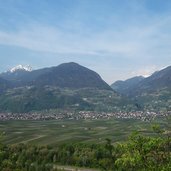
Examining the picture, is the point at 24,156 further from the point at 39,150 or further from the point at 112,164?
the point at 112,164

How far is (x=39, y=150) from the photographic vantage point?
177750 mm

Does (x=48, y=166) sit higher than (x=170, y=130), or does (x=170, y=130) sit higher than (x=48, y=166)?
(x=170, y=130)

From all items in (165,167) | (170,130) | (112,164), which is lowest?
(112,164)

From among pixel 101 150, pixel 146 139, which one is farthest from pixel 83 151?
pixel 146 139

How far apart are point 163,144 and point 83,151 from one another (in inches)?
5268

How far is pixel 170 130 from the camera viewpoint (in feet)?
142

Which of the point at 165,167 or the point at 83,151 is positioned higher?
the point at 165,167

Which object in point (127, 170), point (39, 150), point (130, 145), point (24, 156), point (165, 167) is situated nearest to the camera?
point (165, 167)

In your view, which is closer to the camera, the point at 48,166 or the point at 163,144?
the point at 163,144

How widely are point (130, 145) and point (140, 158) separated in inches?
Answer: 89.3

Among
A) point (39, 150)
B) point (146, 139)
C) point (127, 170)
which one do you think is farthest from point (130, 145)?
point (39, 150)

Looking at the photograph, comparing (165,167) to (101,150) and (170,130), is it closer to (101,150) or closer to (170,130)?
(170,130)

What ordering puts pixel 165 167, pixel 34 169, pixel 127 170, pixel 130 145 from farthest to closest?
pixel 34 169
pixel 127 170
pixel 130 145
pixel 165 167

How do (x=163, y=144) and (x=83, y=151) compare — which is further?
(x=83, y=151)
